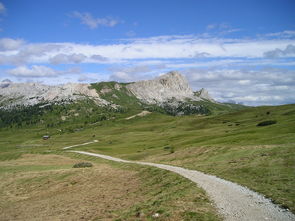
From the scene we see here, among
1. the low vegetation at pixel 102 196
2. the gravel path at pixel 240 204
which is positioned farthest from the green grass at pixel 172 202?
the gravel path at pixel 240 204

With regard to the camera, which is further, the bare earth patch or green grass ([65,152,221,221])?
the bare earth patch

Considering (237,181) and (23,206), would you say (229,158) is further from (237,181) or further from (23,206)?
(23,206)

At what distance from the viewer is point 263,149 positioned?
151 feet

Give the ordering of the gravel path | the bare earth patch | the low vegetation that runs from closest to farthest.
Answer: the gravel path
the low vegetation
the bare earth patch

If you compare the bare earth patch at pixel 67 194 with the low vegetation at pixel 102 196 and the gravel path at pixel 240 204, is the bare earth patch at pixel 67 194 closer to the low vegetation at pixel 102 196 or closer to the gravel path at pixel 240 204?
the low vegetation at pixel 102 196

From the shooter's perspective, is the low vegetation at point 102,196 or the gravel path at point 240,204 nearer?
the gravel path at point 240,204

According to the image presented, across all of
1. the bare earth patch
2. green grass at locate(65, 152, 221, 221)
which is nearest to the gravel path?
green grass at locate(65, 152, 221, 221)

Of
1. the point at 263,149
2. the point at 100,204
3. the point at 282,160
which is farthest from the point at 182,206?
the point at 263,149

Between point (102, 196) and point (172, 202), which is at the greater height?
point (172, 202)

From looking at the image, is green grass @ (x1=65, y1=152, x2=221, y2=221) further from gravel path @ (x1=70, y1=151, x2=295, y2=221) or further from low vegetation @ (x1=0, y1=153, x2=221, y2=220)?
gravel path @ (x1=70, y1=151, x2=295, y2=221)

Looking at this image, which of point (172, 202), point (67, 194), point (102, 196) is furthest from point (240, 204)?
point (67, 194)

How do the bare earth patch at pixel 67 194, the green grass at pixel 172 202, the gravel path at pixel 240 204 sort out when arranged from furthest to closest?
the bare earth patch at pixel 67 194 < the green grass at pixel 172 202 < the gravel path at pixel 240 204

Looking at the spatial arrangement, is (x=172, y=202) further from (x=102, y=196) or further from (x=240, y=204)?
(x=102, y=196)

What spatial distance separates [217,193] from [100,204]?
46.1ft
